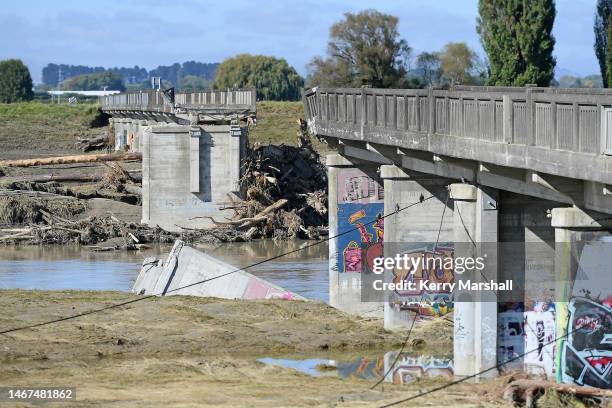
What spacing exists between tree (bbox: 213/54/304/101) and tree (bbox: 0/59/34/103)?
24.5m

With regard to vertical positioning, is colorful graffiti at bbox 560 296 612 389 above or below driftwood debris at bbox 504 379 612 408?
above

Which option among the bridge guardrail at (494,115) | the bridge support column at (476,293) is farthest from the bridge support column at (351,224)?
the bridge support column at (476,293)

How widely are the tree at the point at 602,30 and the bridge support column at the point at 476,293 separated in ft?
145

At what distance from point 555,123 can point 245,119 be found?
43.7m

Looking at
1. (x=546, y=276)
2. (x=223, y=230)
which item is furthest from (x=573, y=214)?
(x=223, y=230)

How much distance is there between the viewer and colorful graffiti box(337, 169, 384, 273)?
36188 mm

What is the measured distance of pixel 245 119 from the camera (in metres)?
63.1

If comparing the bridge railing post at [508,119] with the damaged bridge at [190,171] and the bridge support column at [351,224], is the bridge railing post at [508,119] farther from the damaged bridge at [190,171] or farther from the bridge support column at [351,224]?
the damaged bridge at [190,171]

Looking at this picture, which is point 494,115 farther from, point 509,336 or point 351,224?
point 351,224

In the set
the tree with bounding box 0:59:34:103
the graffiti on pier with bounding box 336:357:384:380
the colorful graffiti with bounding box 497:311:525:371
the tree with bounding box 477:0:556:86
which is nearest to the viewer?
the colorful graffiti with bounding box 497:311:525:371

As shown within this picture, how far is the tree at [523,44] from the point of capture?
227 ft

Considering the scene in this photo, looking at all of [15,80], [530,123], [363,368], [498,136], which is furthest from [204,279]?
[15,80]

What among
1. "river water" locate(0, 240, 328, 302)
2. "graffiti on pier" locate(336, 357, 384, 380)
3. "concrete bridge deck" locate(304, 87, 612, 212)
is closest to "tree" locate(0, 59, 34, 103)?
"river water" locate(0, 240, 328, 302)

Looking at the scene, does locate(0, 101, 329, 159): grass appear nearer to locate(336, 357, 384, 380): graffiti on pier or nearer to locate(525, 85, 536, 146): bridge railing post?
locate(336, 357, 384, 380): graffiti on pier
